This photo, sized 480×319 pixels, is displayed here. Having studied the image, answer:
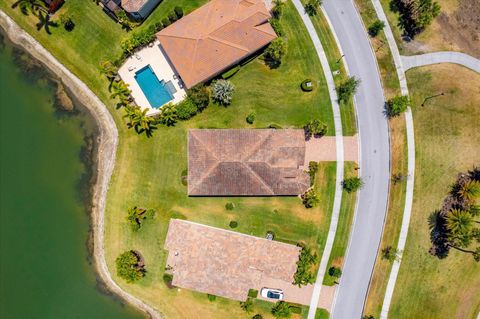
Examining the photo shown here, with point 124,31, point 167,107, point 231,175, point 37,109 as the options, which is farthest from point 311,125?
point 37,109

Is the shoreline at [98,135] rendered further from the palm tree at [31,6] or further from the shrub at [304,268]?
the shrub at [304,268]

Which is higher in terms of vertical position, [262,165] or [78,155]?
[262,165]

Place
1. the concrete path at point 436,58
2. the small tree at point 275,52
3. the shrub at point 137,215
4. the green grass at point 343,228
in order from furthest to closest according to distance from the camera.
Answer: the green grass at point 343,228, the concrete path at point 436,58, the shrub at point 137,215, the small tree at point 275,52

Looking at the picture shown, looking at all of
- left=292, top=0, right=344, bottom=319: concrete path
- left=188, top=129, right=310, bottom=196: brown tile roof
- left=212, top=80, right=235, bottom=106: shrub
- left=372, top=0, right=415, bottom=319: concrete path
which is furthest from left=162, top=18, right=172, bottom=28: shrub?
left=372, top=0, right=415, bottom=319: concrete path

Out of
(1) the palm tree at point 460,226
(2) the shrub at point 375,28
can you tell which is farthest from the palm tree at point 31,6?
(1) the palm tree at point 460,226

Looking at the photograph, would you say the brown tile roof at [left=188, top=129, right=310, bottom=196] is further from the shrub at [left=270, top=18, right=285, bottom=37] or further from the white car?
the white car

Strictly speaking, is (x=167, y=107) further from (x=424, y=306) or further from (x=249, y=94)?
(x=424, y=306)
